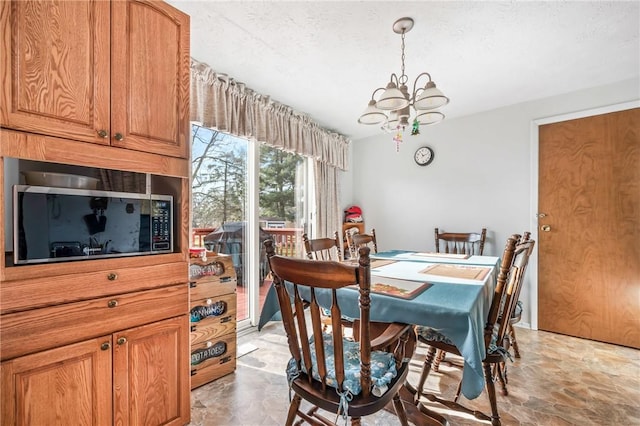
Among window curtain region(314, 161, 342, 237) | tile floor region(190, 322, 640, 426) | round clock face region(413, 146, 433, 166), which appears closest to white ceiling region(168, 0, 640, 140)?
round clock face region(413, 146, 433, 166)

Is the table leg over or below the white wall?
below

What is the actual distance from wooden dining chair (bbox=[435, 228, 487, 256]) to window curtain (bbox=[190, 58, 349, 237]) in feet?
4.47

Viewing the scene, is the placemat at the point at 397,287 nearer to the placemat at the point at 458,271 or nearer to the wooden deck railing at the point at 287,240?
the placemat at the point at 458,271

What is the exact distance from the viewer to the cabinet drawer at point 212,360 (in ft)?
6.10

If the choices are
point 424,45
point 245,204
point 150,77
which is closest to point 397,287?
point 150,77

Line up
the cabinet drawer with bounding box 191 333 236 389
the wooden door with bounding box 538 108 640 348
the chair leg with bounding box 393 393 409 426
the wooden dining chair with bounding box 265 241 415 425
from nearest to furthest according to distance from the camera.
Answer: the wooden dining chair with bounding box 265 241 415 425 → the chair leg with bounding box 393 393 409 426 → the cabinet drawer with bounding box 191 333 236 389 → the wooden door with bounding box 538 108 640 348

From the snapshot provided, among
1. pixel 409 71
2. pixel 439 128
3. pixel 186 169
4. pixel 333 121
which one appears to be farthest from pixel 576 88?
pixel 186 169

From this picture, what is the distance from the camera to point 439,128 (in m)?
3.54

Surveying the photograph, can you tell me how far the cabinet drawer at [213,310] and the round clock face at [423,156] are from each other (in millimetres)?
2775

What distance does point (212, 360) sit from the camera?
1.96m

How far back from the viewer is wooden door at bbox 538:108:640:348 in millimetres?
2508

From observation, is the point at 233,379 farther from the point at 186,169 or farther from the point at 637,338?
the point at 637,338

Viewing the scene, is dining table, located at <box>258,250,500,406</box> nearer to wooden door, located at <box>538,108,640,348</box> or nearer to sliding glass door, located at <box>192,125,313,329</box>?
sliding glass door, located at <box>192,125,313,329</box>

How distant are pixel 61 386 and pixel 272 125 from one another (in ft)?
7.99
